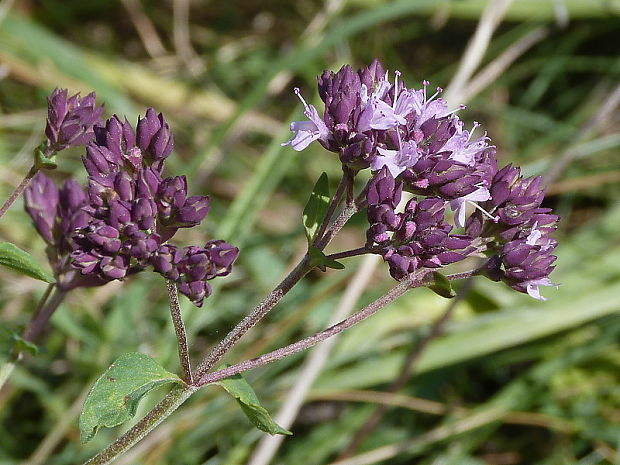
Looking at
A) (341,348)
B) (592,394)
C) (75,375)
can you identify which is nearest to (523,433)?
(592,394)

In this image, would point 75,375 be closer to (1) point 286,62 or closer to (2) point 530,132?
(1) point 286,62

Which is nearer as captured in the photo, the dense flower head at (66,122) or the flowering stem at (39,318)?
the dense flower head at (66,122)

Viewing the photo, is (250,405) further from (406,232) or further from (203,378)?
(406,232)

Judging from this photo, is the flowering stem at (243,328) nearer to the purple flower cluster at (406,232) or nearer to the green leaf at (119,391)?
the green leaf at (119,391)

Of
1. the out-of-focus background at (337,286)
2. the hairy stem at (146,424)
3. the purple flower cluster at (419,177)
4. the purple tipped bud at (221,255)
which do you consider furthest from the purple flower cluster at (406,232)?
the out-of-focus background at (337,286)

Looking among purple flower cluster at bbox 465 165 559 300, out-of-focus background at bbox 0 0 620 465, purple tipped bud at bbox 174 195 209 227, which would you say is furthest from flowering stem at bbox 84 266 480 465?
out-of-focus background at bbox 0 0 620 465

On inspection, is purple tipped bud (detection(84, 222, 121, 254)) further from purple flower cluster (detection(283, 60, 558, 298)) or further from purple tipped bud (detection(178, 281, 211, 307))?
purple flower cluster (detection(283, 60, 558, 298))
